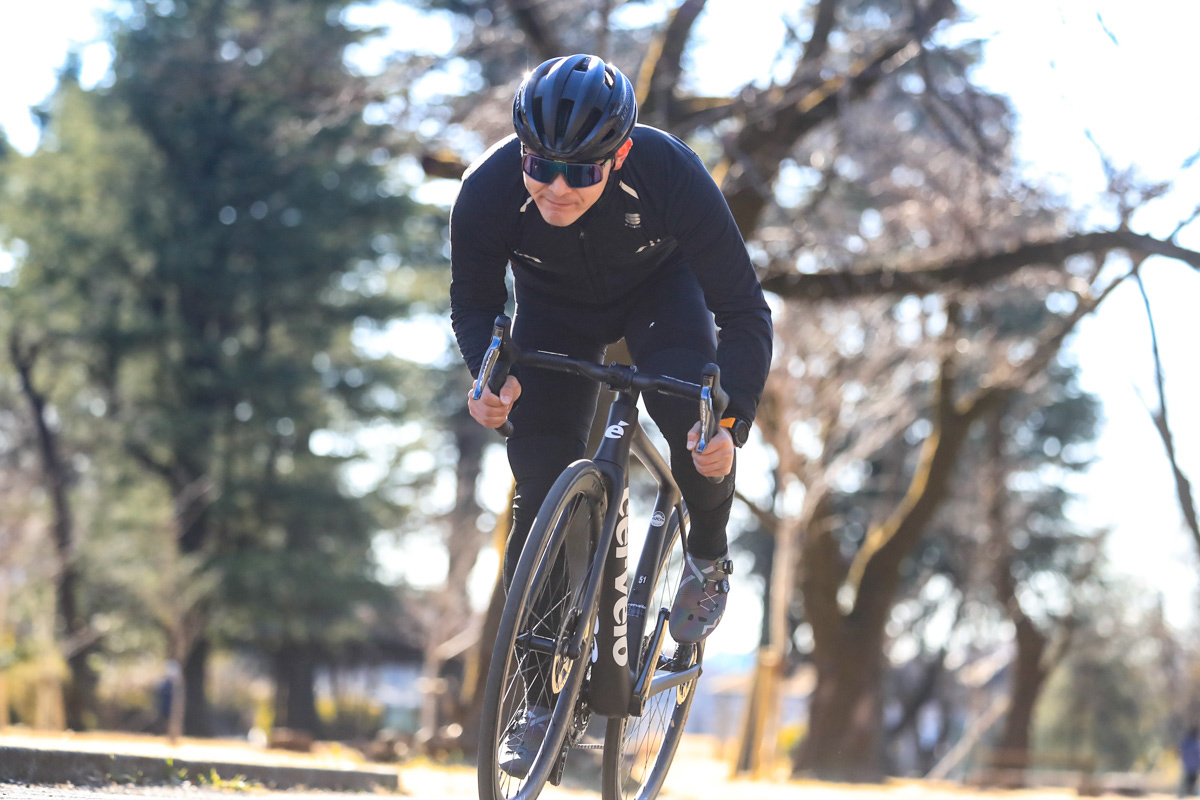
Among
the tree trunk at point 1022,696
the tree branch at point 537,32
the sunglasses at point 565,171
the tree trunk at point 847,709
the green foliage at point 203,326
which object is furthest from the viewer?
the green foliage at point 203,326

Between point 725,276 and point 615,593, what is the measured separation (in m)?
0.97

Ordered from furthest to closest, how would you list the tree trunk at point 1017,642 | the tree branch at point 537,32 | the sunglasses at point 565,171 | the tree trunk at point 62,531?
the tree trunk at point 62,531
the tree trunk at point 1017,642
the tree branch at point 537,32
the sunglasses at point 565,171

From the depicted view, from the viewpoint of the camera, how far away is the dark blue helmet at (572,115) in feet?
10.6

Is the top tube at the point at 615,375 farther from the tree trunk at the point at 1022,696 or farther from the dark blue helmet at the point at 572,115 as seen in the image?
the tree trunk at the point at 1022,696

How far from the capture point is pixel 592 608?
11.6 ft

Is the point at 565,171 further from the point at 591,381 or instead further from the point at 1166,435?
the point at 1166,435

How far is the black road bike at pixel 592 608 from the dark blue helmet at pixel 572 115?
1.59 ft

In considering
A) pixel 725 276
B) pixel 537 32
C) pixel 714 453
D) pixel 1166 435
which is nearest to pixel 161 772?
pixel 714 453

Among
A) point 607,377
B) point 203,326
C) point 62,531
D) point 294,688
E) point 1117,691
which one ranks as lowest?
point 294,688

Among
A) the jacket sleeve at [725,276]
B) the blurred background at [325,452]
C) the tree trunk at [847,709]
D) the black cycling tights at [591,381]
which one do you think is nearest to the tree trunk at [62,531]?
the blurred background at [325,452]

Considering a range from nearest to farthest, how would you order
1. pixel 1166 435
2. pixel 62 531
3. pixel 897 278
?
pixel 1166 435
pixel 897 278
pixel 62 531

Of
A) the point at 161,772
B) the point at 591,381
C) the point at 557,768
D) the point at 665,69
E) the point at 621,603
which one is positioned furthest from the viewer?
the point at 665,69

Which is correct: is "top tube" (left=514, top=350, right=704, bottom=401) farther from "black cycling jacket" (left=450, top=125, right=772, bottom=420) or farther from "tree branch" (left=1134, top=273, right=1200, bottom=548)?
"tree branch" (left=1134, top=273, right=1200, bottom=548)

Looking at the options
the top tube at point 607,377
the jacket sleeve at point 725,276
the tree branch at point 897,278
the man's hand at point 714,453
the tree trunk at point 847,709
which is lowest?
the tree trunk at point 847,709
